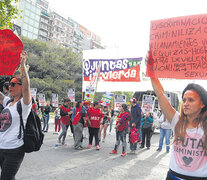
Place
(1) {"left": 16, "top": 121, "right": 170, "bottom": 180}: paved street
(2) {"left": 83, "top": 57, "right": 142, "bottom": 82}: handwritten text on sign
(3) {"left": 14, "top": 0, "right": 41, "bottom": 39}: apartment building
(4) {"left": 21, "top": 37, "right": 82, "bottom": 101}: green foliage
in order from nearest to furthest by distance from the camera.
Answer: (1) {"left": 16, "top": 121, "right": 170, "bottom": 180}: paved street < (2) {"left": 83, "top": 57, "right": 142, "bottom": 82}: handwritten text on sign < (4) {"left": 21, "top": 37, "right": 82, "bottom": 101}: green foliage < (3) {"left": 14, "top": 0, "right": 41, "bottom": 39}: apartment building

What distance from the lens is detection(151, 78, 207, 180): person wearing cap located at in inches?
77.3

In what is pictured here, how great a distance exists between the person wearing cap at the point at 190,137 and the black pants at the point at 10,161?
1616 millimetres

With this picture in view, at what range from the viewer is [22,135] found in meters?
2.62

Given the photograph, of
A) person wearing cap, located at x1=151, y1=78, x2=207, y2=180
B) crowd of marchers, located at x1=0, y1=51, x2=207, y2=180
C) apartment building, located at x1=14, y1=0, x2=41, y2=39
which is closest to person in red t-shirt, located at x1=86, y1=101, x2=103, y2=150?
crowd of marchers, located at x1=0, y1=51, x2=207, y2=180

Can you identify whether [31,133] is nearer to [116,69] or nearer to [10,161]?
[10,161]

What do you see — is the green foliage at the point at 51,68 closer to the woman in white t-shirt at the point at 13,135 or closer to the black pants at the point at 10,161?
the woman in white t-shirt at the point at 13,135

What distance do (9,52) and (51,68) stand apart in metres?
35.0

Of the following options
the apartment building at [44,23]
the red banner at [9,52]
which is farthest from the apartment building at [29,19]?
the red banner at [9,52]

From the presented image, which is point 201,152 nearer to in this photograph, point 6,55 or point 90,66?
point 6,55

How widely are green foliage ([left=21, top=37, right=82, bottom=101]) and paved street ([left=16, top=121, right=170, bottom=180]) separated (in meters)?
27.0

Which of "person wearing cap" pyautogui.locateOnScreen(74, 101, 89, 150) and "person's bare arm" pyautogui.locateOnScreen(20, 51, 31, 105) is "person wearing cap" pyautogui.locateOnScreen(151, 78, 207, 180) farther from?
"person wearing cap" pyautogui.locateOnScreen(74, 101, 89, 150)

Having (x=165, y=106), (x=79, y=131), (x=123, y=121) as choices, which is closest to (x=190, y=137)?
(x=165, y=106)

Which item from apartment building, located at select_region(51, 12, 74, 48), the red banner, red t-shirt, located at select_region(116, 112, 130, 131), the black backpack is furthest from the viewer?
apartment building, located at select_region(51, 12, 74, 48)

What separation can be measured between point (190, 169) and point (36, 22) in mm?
72572
